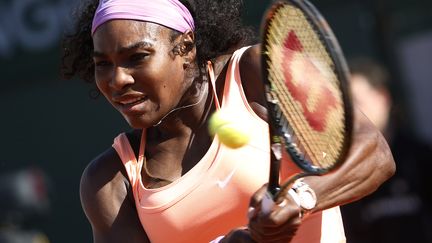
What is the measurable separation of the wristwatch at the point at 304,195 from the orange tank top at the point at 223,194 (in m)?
0.33

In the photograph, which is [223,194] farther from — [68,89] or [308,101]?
[68,89]

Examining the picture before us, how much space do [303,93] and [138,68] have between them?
1.84ft

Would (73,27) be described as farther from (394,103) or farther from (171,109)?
(394,103)

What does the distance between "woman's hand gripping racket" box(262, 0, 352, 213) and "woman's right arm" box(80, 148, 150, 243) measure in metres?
0.72

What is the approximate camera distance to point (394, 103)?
673cm

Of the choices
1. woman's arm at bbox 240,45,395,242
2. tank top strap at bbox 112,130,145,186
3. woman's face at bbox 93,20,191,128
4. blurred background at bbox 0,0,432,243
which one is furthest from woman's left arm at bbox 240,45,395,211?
blurred background at bbox 0,0,432,243

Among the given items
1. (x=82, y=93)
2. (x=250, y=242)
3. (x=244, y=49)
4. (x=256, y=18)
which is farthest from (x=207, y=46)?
(x=82, y=93)

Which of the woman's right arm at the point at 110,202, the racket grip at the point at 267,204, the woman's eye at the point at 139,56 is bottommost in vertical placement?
the woman's right arm at the point at 110,202

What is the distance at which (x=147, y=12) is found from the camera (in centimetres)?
325

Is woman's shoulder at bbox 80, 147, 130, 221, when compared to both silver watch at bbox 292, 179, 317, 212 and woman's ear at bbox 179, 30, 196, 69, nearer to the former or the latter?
woman's ear at bbox 179, 30, 196, 69

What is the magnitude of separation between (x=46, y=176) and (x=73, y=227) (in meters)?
0.40

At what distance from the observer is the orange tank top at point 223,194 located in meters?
3.26

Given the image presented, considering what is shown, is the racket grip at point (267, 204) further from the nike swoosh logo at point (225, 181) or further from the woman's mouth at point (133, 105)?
the woman's mouth at point (133, 105)

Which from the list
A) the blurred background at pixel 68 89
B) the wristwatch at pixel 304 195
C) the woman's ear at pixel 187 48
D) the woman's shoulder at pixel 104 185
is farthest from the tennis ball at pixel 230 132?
the blurred background at pixel 68 89
